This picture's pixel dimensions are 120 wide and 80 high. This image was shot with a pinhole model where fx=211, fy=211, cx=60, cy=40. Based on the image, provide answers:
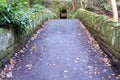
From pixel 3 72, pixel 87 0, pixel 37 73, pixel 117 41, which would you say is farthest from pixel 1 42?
pixel 87 0

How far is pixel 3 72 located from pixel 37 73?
2.69ft

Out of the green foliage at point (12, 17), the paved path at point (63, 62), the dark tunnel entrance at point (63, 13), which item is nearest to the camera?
the paved path at point (63, 62)

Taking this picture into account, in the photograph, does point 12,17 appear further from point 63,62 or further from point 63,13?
point 63,13

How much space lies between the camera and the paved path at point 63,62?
502cm

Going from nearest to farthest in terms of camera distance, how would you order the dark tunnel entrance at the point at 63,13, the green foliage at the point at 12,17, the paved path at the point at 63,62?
the paved path at the point at 63,62 → the green foliage at the point at 12,17 → the dark tunnel entrance at the point at 63,13

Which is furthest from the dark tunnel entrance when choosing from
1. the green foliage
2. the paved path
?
the green foliage

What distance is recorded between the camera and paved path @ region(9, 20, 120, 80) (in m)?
5.02

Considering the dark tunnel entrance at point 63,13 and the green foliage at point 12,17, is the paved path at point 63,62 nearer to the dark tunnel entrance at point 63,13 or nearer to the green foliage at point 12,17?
the green foliage at point 12,17

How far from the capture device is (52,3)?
28.9 m

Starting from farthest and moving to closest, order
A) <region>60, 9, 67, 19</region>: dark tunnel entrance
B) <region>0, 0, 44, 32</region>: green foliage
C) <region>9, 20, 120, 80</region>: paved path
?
<region>60, 9, 67, 19</region>: dark tunnel entrance
<region>0, 0, 44, 32</region>: green foliage
<region>9, 20, 120, 80</region>: paved path

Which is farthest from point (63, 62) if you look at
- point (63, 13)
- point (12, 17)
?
point (63, 13)

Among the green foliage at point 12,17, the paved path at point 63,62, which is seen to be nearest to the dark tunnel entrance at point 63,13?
the paved path at point 63,62

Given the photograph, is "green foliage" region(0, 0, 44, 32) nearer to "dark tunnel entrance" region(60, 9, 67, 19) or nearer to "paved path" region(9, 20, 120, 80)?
"paved path" region(9, 20, 120, 80)

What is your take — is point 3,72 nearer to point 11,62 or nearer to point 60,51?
point 11,62
